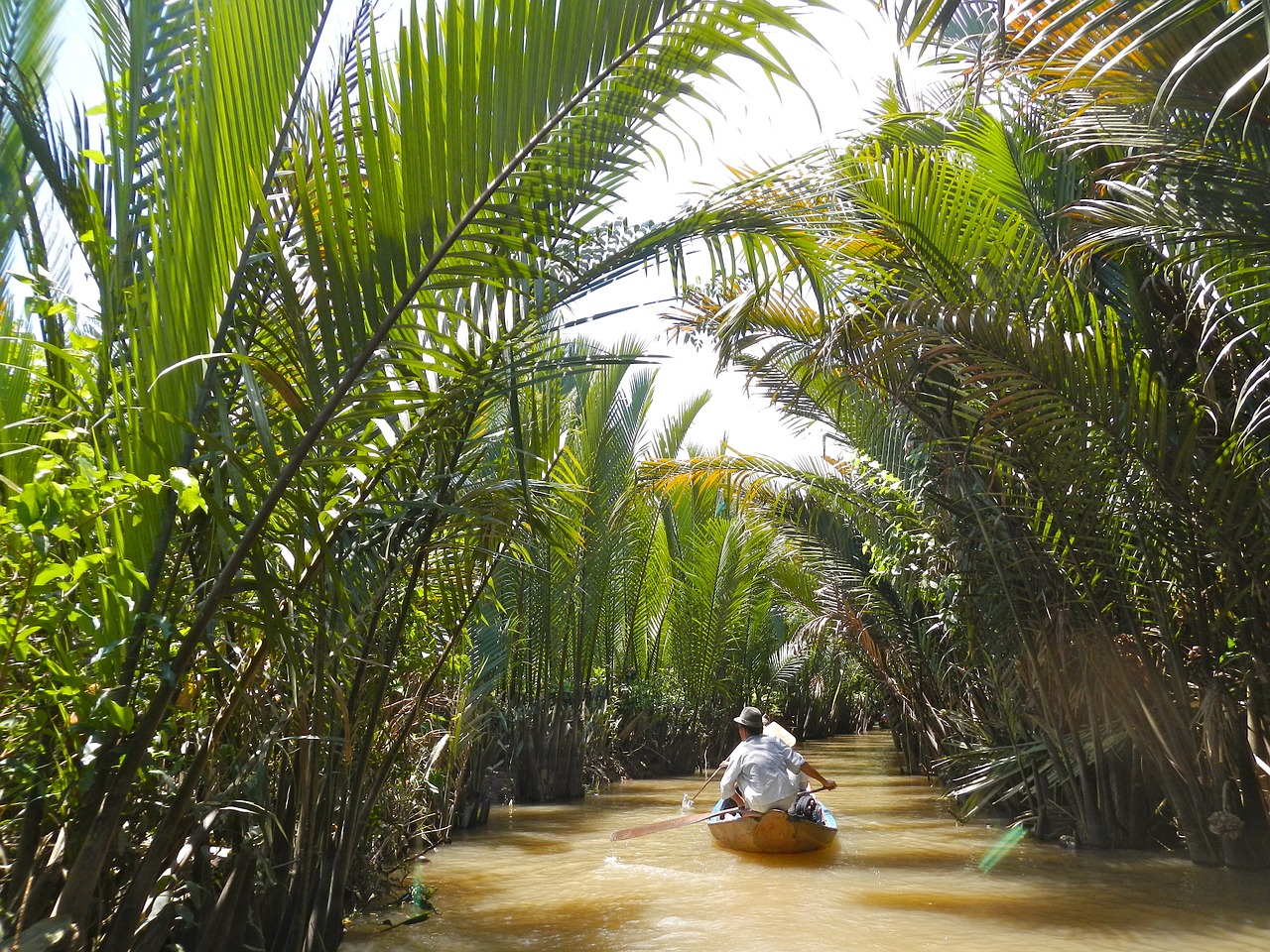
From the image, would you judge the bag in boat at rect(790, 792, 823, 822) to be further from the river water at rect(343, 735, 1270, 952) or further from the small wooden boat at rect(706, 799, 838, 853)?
the river water at rect(343, 735, 1270, 952)

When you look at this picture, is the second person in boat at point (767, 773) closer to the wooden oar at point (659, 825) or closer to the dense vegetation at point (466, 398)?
the wooden oar at point (659, 825)

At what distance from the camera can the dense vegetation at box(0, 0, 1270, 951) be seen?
7.70 feet

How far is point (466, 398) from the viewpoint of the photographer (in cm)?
287

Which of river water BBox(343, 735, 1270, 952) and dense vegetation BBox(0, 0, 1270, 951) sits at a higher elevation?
dense vegetation BBox(0, 0, 1270, 951)

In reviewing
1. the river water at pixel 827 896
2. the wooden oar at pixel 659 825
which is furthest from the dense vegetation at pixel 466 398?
the wooden oar at pixel 659 825

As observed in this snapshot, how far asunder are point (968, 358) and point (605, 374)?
5.42 metres

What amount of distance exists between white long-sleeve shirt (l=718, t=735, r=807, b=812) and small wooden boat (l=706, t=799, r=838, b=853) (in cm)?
A: 11

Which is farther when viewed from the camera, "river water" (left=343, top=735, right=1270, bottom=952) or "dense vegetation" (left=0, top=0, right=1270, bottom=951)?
"river water" (left=343, top=735, right=1270, bottom=952)

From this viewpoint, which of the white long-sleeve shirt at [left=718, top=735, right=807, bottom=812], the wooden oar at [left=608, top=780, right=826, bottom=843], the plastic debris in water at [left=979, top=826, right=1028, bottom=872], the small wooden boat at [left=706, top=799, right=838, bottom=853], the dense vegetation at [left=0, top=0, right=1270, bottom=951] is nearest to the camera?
the dense vegetation at [left=0, top=0, right=1270, bottom=951]

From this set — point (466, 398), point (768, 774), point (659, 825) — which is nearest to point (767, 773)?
point (768, 774)

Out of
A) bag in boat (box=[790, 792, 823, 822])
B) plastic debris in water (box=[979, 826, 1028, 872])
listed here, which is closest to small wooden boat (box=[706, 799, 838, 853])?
bag in boat (box=[790, 792, 823, 822])

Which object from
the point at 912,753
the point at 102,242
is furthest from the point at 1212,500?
the point at 912,753

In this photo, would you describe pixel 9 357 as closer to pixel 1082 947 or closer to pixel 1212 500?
pixel 1082 947

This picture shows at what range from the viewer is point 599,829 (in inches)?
356
